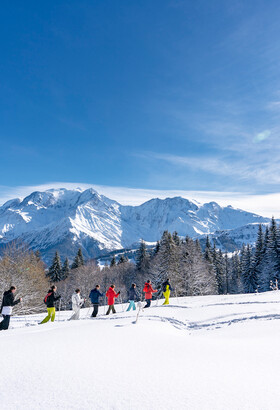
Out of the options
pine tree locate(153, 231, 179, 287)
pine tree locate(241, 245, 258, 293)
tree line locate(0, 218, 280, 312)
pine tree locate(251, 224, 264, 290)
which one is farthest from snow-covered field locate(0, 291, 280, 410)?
pine tree locate(241, 245, 258, 293)

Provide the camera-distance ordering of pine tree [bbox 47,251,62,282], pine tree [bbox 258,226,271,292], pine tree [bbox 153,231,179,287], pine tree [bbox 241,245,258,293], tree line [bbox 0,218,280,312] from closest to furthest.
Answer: tree line [bbox 0,218,280,312], pine tree [bbox 153,231,179,287], pine tree [bbox 258,226,271,292], pine tree [bbox 241,245,258,293], pine tree [bbox 47,251,62,282]

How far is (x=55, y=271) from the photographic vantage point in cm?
5428

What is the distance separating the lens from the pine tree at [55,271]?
53.6m

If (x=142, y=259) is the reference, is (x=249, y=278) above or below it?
below

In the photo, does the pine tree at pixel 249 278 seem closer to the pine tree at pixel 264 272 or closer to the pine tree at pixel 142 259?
the pine tree at pixel 264 272

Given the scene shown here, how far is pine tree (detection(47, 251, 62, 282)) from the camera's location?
2109 inches

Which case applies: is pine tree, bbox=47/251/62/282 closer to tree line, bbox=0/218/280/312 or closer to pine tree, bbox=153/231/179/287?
tree line, bbox=0/218/280/312

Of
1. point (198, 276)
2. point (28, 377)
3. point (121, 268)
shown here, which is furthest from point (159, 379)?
point (121, 268)

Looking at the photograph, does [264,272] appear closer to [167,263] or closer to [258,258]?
[258,258]

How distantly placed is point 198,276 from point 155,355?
34.3 m

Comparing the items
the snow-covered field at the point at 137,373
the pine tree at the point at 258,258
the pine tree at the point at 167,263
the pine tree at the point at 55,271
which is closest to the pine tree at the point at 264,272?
the pine tree at the point at 258,258

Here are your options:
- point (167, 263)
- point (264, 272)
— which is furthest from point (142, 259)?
point (264, 272)

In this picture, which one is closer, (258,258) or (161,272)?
(161,272)

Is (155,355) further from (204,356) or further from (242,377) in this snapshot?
(242,377)
